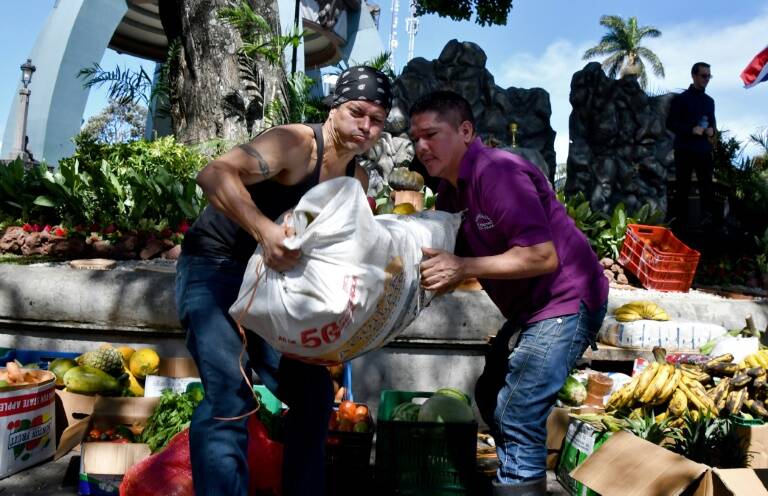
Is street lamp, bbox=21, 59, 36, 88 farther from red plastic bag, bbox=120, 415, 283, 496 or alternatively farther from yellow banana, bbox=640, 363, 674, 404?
yellow banana, bbox=640, 363, 674, 404

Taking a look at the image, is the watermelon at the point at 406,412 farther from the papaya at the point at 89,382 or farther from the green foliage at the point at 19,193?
the green foliage at the point at 19,193

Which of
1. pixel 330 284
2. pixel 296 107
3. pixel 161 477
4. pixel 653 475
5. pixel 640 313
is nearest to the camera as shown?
pixel 330 284

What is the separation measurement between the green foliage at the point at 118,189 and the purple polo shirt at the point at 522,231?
445 centimetres

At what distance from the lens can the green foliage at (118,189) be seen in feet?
21.6

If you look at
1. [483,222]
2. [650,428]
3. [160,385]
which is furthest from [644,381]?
[160,385]

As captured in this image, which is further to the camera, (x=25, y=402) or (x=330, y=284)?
(x=25, y=402)

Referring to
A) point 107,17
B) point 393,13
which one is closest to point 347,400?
point 107,17

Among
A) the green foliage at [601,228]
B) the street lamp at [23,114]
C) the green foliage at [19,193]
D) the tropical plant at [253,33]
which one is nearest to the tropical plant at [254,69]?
the tropical plant at [253,33]

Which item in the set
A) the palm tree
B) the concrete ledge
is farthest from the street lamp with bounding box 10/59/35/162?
the palm tree

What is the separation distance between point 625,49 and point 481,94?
34.1 m

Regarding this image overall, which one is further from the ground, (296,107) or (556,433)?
(296,107)

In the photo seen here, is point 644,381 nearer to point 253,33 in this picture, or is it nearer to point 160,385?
point 160,385

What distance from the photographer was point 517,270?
2336 millimetres

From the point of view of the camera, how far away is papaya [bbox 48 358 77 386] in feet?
12.8
